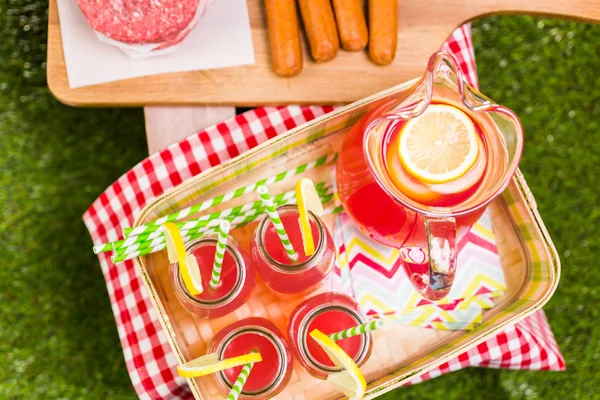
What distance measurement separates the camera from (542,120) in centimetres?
183

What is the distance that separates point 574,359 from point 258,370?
1220 mm

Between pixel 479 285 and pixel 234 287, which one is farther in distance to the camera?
pixel 479 285

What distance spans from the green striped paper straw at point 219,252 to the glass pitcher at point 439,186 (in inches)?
9.8

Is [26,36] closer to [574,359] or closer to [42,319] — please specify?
[42,319]

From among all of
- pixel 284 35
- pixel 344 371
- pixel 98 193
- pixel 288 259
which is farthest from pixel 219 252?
pixel 98 193

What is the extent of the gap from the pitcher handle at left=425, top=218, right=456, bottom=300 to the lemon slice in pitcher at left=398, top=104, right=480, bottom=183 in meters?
0.09

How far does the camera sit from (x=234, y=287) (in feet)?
3.23

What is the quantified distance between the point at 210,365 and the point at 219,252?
0.57 feet

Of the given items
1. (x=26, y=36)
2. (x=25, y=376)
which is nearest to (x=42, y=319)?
(x=25, y=376)

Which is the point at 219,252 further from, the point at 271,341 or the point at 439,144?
the point at 439,144

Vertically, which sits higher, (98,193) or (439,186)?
(439,186)

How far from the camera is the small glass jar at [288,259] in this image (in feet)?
3.20

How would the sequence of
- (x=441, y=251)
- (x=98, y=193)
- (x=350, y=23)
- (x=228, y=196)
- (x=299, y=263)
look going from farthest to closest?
(x=98, y=193), (x=350, y=23), (x=228, y=196), (x=299, y=263), (x=441, y=251)

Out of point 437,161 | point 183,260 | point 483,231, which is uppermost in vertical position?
point 437,161
